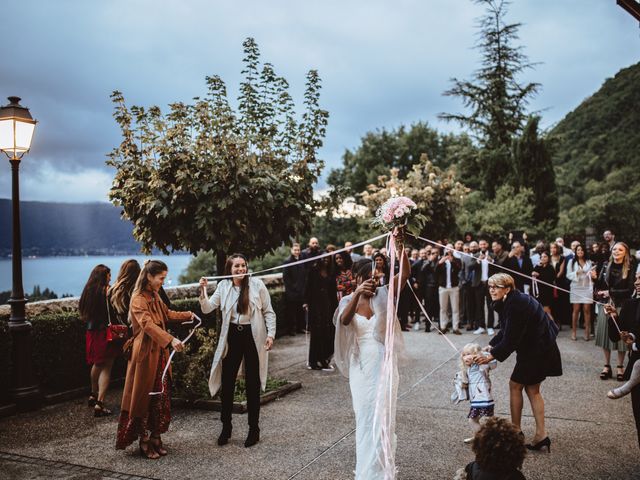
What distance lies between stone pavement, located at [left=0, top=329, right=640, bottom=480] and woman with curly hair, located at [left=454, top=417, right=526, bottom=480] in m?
1.81

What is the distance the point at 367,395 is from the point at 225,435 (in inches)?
80.5

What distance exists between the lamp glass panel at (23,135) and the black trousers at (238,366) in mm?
4424

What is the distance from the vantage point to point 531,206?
83.7 feet

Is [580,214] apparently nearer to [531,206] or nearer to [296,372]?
[531,206]

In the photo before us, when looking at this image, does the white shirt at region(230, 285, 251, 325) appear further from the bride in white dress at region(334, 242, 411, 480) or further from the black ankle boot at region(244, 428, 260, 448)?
the bride in white dress at region(334, 242, 411, 480)

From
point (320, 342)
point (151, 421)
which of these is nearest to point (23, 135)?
point (151, 421)

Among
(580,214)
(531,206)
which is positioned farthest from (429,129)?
(531,206)

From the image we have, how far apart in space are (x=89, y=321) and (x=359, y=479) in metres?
4.57

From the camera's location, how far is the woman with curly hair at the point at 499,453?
314 cm

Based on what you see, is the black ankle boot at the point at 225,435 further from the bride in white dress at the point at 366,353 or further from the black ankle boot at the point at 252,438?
the bride in white dress at the point at 366,353

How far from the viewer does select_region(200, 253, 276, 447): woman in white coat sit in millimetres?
5934

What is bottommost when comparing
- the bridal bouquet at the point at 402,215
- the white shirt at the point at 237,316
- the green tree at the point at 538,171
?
the white shirt at the point at 237,316

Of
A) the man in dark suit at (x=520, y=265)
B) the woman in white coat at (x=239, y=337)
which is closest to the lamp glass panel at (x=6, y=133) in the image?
the woman in white coat at (x=239, y=337)

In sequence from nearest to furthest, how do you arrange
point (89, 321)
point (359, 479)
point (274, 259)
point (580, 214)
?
point (359, 479), point (89, 321), point (580, 214), point (274, 259)
